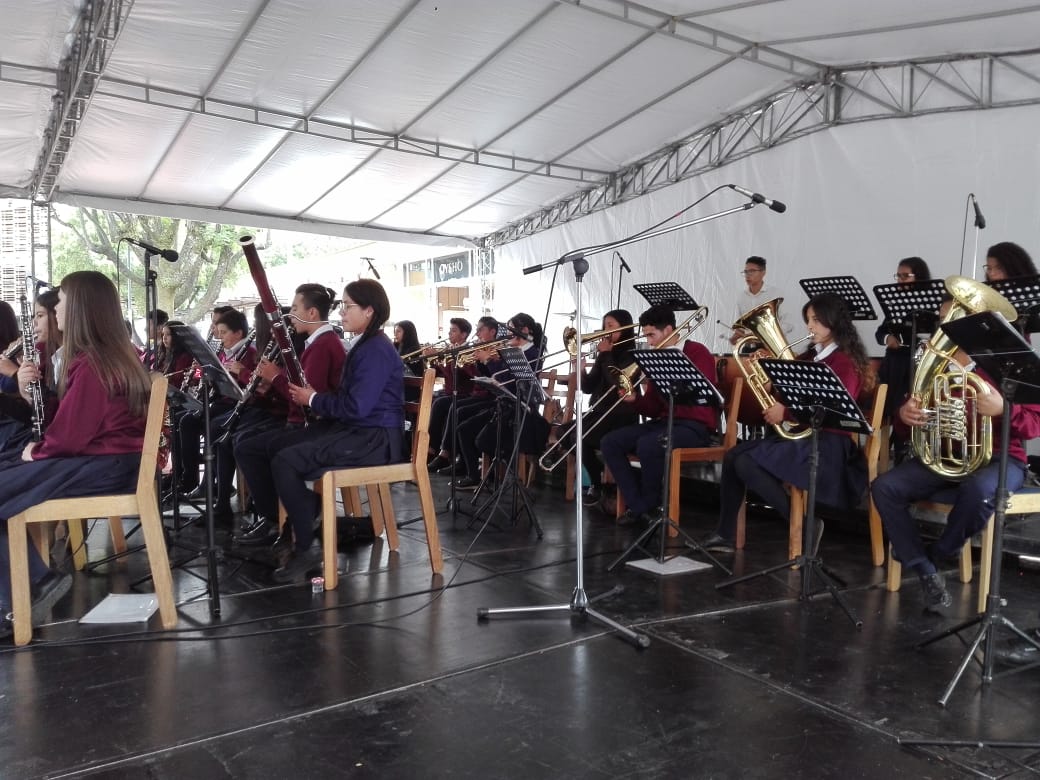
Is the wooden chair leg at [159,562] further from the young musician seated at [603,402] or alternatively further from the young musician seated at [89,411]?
the young musician seated at [603,402]

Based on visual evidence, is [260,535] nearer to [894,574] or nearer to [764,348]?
[764,348]

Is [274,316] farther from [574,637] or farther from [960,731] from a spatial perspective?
[960,731]

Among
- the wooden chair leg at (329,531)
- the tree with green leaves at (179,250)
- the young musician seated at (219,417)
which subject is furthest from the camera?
the tree with green leaves at (179,250)

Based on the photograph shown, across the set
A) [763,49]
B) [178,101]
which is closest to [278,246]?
[178,101]

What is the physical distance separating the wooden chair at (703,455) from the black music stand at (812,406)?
0.94 m

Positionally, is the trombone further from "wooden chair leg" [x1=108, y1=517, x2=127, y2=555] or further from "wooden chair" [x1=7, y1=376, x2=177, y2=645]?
"wooden chair leg" [x1=108, y1=517, x2=127, y2=555]

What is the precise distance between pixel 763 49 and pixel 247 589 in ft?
20.4

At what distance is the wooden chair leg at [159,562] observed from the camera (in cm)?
323

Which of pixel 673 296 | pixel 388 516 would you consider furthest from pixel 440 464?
pixel 388 516

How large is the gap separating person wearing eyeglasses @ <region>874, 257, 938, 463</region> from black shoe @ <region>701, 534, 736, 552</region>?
4.04 ft

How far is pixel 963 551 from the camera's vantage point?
397cm

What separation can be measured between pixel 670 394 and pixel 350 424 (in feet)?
5.12

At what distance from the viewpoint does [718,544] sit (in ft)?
15.0

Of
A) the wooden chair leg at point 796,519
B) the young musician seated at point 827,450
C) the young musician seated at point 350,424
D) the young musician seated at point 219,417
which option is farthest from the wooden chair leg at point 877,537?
the young musician seated at point 219,417
